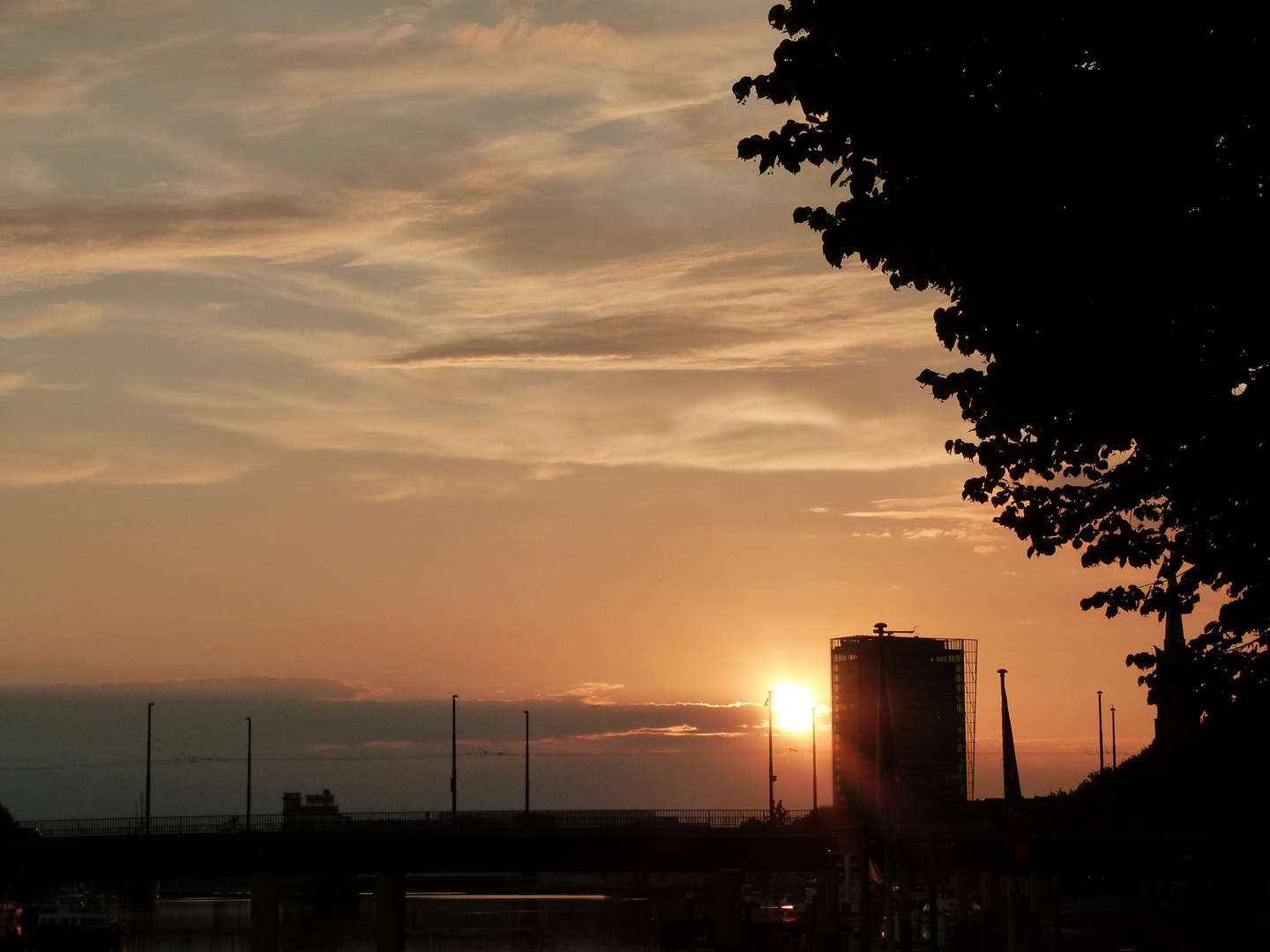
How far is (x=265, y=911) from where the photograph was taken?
94438 millimetres

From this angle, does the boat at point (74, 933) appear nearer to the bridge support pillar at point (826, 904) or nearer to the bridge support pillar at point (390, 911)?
the bridge support pillar at point (390, 911)

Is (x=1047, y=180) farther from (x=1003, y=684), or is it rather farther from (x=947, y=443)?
(x=1003, y=684)

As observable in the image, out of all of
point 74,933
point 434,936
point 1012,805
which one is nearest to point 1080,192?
point 1012,805

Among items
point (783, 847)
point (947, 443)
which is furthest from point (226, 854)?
point (947, 443)

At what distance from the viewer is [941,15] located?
1716cm

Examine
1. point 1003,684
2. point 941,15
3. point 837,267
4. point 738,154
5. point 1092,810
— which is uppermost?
point 941,15

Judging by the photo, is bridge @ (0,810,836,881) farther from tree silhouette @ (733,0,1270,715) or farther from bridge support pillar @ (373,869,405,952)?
tree silhouette @ (733,0,1270,715)

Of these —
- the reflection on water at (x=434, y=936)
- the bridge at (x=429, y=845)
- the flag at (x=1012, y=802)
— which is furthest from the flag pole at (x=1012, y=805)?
the reflection on water at (x=434, y=936)

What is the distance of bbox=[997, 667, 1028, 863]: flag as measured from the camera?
1485 inches

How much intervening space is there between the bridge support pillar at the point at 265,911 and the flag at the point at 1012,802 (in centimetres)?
6440

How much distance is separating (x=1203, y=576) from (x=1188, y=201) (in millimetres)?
5701

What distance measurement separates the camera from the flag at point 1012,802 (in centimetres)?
3772

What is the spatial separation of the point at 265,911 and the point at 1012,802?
6824 cm

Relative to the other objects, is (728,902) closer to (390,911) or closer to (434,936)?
(390,911)
